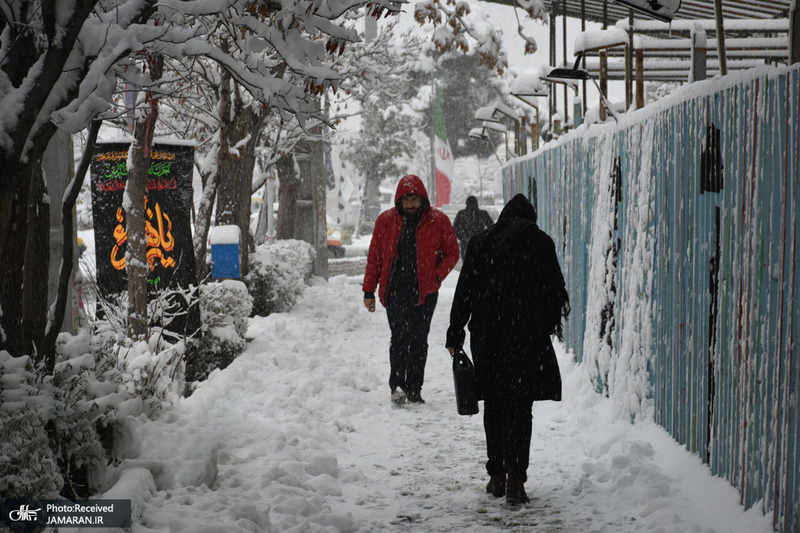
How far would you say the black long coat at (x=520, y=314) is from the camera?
4.67 meters

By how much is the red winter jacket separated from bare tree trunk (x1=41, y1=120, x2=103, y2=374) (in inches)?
132

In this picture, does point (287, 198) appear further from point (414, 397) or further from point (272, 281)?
point (414, 397)

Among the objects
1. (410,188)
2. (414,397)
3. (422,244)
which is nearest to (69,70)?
(410,188)

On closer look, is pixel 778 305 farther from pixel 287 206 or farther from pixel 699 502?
pixel 287 206

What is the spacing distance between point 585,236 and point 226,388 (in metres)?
3.71

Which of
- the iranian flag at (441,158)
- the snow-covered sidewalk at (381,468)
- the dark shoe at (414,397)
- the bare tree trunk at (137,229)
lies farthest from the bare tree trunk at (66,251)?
the iranian flag at (441,158)

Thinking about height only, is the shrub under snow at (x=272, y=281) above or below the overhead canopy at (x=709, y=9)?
below

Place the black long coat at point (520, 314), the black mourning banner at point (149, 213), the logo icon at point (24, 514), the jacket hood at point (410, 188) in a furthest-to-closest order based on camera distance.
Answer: the jacket hood at point (410, 188) < the black mourning banner at point (149, 213) < the black long coat at point (520, 314) < the logo icon at point (24, 514)

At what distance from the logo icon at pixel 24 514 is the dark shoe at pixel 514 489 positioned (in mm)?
2541

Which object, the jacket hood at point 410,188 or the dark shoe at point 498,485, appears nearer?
the dark shoe at point 498,485

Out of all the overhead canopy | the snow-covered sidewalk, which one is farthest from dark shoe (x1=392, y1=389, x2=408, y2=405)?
the overhead canopy

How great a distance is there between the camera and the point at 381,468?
538 centimetres

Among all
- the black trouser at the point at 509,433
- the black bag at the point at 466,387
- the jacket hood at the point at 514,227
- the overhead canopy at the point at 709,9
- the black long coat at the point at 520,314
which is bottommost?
the black trouser at the point at 509,433

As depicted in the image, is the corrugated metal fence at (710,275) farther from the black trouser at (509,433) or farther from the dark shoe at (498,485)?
the dark shoe at (498,485)
